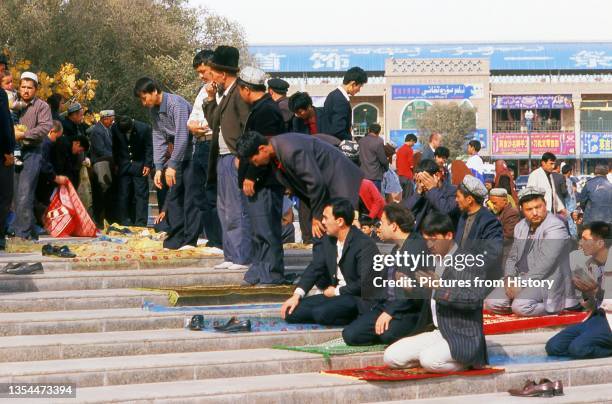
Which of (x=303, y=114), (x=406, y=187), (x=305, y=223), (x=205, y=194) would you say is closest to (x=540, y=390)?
(x=205, y=194)

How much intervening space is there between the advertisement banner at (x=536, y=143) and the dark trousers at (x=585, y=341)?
252 feet

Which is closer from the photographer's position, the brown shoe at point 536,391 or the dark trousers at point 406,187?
the brown shoe at point 536,391

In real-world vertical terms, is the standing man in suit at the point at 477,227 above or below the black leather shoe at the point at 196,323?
above

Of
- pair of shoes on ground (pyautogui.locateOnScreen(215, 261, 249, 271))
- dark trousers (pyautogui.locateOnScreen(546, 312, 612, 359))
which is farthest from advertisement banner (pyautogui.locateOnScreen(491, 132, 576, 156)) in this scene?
dark trousers (pyautogui.locateOnScreen(546, 312, 612, 359))

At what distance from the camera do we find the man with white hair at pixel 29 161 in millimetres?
12672

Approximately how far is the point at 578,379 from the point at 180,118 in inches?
203

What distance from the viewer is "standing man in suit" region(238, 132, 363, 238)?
9453mm

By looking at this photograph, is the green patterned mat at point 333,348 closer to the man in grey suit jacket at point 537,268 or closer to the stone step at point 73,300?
the stone step at point 73,300

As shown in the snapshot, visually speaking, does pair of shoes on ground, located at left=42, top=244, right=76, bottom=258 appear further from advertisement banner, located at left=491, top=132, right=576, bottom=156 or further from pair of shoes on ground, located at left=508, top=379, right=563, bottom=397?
advertisement banner, located at left=491, top=132, right=576, bottom=156

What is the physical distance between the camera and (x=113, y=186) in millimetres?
16203

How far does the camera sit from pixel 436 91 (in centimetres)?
8850

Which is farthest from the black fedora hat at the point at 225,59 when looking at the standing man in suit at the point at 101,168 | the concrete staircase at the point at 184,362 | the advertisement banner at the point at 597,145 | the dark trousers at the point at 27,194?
the advertisement banner at the point at 597,145

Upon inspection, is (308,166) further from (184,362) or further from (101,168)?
(101,168)

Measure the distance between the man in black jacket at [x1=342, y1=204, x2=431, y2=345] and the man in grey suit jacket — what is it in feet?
6.10
